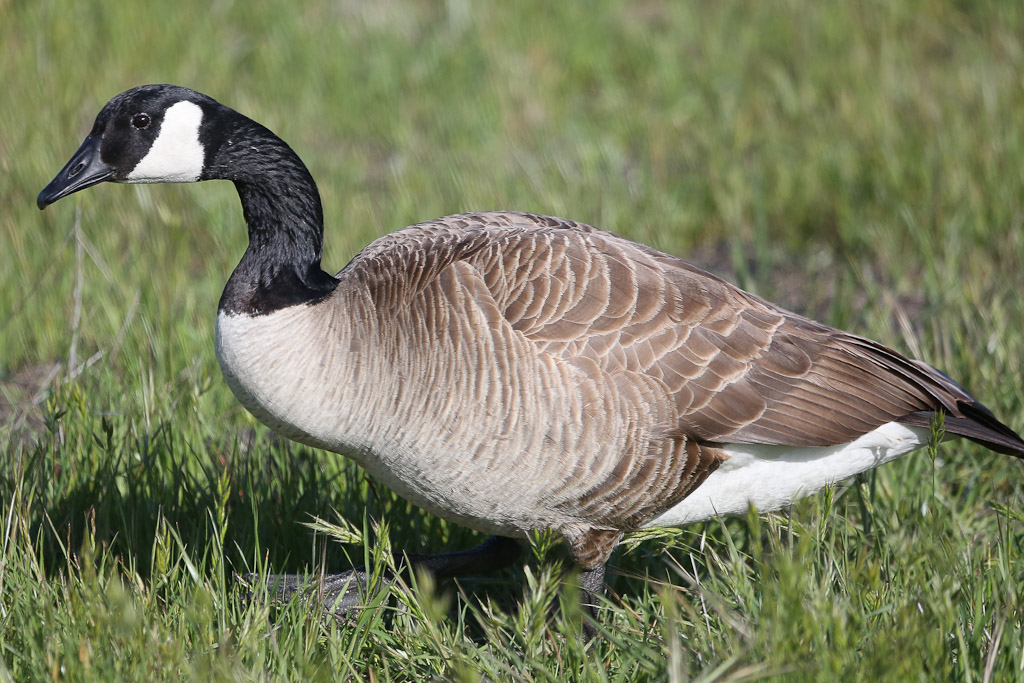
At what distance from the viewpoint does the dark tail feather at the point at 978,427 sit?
3404 mm

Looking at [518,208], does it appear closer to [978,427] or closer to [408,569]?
[408,569]

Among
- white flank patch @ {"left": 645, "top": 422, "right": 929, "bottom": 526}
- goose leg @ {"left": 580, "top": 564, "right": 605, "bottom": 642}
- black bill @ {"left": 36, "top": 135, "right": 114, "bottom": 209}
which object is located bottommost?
goose leg @ {"left": 580, "top": 564, "right": 605, "bottom": 642}

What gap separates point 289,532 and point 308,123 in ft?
13.9

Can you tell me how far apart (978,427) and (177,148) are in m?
2.80

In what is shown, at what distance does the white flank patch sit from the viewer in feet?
11.4

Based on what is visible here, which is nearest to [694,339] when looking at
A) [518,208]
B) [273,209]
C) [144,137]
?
[273,209]

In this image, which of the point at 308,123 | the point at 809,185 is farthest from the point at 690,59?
the point at 308,123

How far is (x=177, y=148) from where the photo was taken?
338 cm

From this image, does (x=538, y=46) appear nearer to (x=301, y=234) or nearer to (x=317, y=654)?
(x=301, y=234)

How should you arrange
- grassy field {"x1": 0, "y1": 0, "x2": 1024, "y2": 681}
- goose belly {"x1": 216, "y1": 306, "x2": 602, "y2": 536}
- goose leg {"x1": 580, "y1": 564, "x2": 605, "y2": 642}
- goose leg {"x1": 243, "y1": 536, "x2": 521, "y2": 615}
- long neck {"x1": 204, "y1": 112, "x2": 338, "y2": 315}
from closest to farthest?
1. grassy field {"x1": 0, "y1": 0, "x2": 1024, "y2": 681}
2. goose belly {"x1": 216, "y1": 306, "x2": 602, "y2": 536}
3. long neck {"x1": 204, "y1": 112, "x2": 338, "y2": 315}
4. goose leg {"x1": 243, "y1": 536, "x2": 521, "y2": 615}
5. goose leg {"x1": 580, "y1": 564, "x2": 605, "y2": 642}

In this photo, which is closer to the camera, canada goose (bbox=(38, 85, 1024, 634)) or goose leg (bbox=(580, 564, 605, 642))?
canada goose (bbox=(38, 85, 1024, 634))

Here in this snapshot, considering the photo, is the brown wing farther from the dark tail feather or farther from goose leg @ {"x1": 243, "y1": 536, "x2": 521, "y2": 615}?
goose leg @ {"x1": 243, "y1": 536, "x2": 521, "y2": 615}

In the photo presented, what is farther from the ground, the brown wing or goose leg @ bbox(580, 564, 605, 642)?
the brown wing

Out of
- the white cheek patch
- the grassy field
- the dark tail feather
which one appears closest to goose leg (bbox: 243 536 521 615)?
the grassy field
